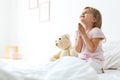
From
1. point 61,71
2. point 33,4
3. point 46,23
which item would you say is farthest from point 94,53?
point 33,4

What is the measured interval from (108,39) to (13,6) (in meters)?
1.59

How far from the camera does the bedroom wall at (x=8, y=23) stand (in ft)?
10.2

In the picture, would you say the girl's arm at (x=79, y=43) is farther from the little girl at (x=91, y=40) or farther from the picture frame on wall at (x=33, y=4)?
the picture frame on wall at (x=33, y=4)

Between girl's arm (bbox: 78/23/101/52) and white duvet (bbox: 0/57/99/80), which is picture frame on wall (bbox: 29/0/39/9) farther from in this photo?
white duvet (bbox: 0/57/99/80)

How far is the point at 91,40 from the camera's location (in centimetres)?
143

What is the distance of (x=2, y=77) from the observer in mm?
586

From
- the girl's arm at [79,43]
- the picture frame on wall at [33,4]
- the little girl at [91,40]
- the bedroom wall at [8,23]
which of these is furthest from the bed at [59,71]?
the bedroom wall at [8,23]

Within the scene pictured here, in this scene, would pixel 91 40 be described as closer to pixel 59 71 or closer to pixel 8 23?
pixel 59 71

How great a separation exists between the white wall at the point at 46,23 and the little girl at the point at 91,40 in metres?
0.45

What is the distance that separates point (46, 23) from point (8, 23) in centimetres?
72

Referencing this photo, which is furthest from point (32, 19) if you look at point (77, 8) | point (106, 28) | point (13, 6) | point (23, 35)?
point (106, 28)

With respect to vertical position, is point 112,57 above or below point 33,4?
below

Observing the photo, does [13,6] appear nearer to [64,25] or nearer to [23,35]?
[23,35]

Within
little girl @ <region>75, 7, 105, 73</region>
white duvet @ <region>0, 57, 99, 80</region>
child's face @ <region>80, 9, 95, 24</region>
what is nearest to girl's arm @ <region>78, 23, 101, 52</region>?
little girl @ <region>75, 7, 105, 73</region>
